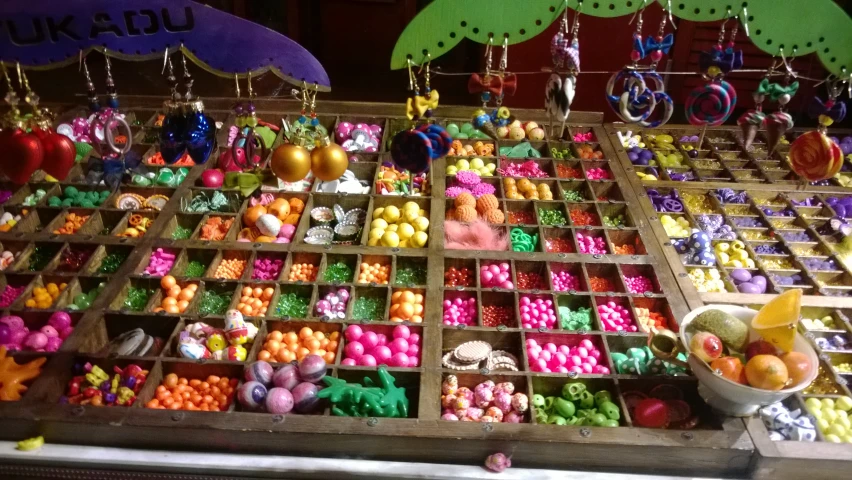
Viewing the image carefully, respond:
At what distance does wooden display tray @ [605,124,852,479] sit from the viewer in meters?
1.71

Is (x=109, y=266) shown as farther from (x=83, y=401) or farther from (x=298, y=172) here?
(x=298, y=172)

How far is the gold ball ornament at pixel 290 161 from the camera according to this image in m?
2.06

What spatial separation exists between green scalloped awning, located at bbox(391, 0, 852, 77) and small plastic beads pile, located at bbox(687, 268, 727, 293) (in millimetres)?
827

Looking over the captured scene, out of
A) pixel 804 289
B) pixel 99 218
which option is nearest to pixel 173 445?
pixel 99 218

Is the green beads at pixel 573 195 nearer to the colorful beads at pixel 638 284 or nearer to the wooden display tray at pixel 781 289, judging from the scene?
the wooden display tray at pixel 781 289

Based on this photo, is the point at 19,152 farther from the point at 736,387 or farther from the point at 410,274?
the point at 736,387

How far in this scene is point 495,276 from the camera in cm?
239

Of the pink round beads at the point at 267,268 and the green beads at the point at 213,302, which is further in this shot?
the pink round beads at the point at 267,268

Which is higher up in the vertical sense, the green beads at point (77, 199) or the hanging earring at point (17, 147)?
the green beads at point (77, 199)

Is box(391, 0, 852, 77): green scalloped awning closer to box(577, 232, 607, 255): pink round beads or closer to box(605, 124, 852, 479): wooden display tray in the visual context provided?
box(605, 124, 852, 479): wooden display tray

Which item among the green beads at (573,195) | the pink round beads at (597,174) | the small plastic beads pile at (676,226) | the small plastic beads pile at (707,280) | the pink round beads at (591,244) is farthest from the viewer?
the pink round beads at (597,174)

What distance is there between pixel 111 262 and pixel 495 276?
1528 mm

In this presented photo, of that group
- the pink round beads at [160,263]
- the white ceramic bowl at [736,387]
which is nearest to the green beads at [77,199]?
the pink round beads at [160,263]

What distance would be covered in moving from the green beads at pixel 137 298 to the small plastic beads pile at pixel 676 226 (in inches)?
84.0
